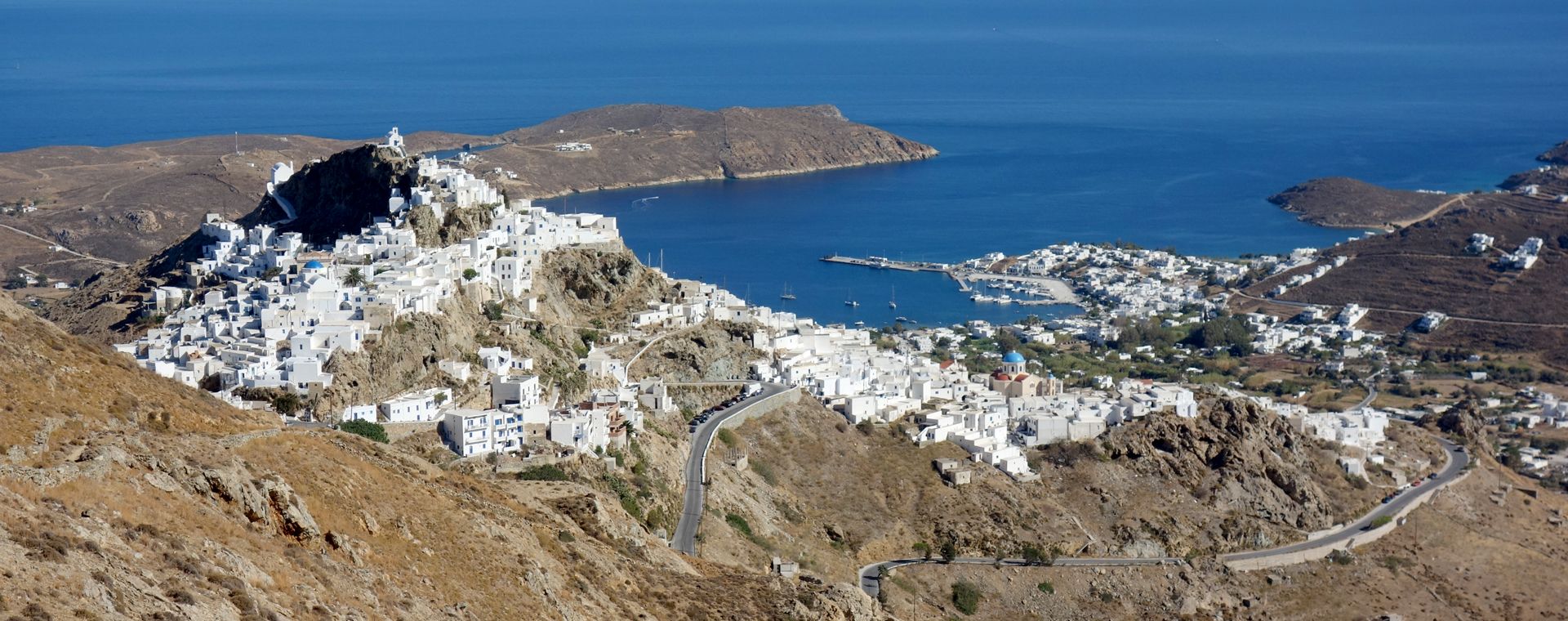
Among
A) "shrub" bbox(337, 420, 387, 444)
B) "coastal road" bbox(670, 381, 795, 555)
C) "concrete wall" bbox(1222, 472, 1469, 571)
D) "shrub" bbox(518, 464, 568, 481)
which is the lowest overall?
"concrete wall" bbox(1222, 472, 1469, 571)

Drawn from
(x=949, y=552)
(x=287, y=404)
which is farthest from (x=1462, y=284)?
(x=287, y=404)

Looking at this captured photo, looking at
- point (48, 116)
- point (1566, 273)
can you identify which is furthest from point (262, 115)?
point (1566, 273)

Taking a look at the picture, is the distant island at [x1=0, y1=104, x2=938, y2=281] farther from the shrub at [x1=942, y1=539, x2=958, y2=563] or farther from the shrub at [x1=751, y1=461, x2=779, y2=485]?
the shrub at [x1=942, y1=539, x2=958, y2=563]

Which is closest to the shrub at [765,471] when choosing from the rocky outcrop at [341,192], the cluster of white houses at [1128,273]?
the rocky outcrop at [341,192]

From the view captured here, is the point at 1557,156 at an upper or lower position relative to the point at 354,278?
lower

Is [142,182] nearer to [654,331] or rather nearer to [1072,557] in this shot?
[654,331]

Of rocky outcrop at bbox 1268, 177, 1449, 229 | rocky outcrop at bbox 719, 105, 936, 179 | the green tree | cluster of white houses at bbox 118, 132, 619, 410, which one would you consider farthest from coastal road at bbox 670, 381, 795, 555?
rocky outcrop at bbox 719, 105, 936, 179

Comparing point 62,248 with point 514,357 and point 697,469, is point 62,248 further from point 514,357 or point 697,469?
point 697,469
